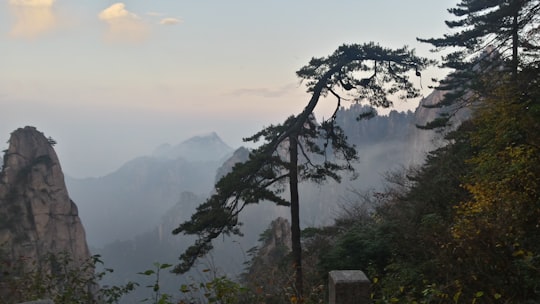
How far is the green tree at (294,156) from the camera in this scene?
11219 mm

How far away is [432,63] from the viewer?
37.8 feet

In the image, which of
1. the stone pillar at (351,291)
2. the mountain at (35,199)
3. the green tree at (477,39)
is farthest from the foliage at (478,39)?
the mountain at (35,199)

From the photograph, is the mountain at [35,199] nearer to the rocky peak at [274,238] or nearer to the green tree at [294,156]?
the rocky peak at [274,238]

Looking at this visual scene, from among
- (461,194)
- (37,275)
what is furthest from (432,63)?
(37,275)

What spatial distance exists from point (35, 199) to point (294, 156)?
4315 centimetres

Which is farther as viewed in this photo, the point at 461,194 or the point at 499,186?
the point at 461,194

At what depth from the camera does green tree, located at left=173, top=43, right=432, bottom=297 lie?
11.2 meters

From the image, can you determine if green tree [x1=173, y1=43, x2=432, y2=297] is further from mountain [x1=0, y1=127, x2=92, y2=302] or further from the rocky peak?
mountain [x1=0, y1=127, x2=92, y2=302]

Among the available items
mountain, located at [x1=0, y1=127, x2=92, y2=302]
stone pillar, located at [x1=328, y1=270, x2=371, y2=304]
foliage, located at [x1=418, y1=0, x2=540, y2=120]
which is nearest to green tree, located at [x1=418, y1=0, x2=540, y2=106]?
foliage, located at [x1=418, y1=0, x2=540, y2=120]

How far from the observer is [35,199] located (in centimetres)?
4241

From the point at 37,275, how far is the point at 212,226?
563 cm

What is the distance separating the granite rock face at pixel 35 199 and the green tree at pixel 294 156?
36519mm

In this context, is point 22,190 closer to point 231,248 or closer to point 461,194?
point 461,194

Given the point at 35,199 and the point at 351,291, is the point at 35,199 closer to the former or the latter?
the point at 35,199
